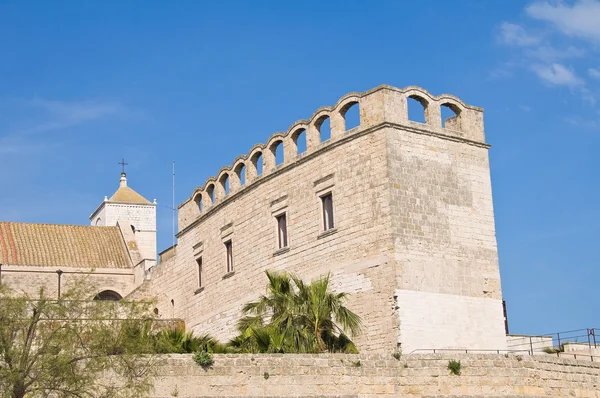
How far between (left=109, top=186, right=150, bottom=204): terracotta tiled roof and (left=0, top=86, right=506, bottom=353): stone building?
118ft

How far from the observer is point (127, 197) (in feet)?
229

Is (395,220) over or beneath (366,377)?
over

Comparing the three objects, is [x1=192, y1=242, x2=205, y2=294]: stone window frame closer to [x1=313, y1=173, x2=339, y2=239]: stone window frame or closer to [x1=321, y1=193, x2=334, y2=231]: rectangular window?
[x1=313, y1=173, x2=339, y2=239]: stone window frame

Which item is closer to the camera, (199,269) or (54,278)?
(199,269)

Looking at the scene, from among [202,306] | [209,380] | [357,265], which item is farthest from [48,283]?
[209,380]

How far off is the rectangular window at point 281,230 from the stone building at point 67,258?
48.7 feet

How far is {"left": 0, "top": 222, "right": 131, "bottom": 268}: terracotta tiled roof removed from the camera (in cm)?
4653

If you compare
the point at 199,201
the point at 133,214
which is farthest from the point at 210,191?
the point at 133,214

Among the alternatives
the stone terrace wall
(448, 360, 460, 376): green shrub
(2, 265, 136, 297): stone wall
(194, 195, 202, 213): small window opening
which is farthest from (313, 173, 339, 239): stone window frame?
(2, 265, 136, 297): stone wall

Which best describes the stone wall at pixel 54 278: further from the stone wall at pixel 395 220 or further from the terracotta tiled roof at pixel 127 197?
the terracotta tiled roof at pixel 127 197

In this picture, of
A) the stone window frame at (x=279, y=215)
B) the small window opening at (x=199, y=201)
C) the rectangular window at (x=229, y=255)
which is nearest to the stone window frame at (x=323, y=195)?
the stone window frame at (x=279, y=215)

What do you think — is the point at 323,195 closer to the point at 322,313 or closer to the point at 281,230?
the point at 281,230

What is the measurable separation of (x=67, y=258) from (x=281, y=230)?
19.3 meters

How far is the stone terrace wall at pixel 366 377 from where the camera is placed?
818 inches
